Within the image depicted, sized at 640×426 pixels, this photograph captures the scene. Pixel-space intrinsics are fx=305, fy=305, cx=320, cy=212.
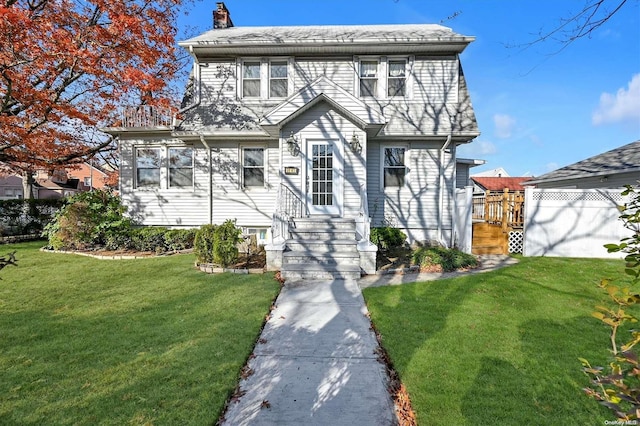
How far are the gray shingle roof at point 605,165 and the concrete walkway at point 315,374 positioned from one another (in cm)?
1158

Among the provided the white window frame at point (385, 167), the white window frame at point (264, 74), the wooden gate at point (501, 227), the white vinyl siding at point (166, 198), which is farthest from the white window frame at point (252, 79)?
the wooden gate at point (501, 227)

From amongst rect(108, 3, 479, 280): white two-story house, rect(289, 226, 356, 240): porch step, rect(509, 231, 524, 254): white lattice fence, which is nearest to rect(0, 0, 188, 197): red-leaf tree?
rect(108, 3, 479, 280): white two-story house

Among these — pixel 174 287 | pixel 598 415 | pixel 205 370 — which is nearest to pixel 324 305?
pixel 205 370

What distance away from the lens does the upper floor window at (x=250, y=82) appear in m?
10.7

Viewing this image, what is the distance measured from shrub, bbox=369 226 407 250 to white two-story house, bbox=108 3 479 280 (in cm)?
69

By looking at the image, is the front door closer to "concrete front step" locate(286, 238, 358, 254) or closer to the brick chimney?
"concrete front step" locate(286, 238, 358, 254)

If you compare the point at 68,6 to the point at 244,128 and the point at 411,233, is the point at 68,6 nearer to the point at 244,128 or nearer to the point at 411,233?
the point at 244,128

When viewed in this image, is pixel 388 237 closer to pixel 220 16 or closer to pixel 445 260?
pixel 445 260

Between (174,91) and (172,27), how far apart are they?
5.56m

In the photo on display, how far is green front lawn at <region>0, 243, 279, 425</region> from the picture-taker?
106 inches

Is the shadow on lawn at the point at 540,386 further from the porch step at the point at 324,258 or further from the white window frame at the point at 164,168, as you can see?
the white window frame at the point at 164,168

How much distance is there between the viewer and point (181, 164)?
10.8 meters

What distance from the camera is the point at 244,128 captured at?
10234 millimetres

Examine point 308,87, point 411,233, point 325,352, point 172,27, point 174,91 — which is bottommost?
point 325,352
